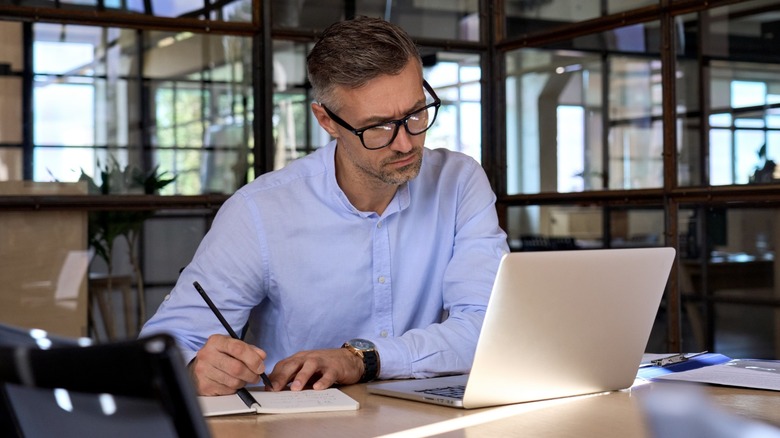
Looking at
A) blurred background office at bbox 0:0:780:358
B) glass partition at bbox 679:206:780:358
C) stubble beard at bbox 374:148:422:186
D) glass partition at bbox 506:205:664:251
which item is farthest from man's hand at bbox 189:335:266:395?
glass partition at bbox 506:205:664:251

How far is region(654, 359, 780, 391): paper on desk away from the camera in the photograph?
5.23ft

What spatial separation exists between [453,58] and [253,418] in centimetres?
295

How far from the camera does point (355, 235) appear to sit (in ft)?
7.03

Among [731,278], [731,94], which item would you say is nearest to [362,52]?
[731,94]

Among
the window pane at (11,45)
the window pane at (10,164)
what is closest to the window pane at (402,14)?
the window pane at (11,45)

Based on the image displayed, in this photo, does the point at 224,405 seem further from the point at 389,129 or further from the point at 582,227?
the point at 582,227

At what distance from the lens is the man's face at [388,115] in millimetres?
2004

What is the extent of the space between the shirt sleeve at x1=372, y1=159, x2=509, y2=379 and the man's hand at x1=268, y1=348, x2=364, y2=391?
11 centimetres

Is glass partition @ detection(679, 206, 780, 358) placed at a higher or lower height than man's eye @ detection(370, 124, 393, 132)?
lower

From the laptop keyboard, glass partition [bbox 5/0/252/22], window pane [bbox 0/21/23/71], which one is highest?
glass partition [bbox 5/0/252/22]

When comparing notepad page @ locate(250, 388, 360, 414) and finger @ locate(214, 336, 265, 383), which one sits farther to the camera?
finger @ locate(214, 336, 265, 383)

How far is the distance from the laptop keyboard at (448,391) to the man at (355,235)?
10.9 inches

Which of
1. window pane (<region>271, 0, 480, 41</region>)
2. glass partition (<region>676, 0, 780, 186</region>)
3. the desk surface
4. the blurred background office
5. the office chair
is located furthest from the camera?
window pane (<region>271, 0, 480, 41</region>)

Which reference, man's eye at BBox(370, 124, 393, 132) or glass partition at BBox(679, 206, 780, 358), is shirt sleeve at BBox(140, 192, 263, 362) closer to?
man's eye at BBox(370, 124, 393, 132)
